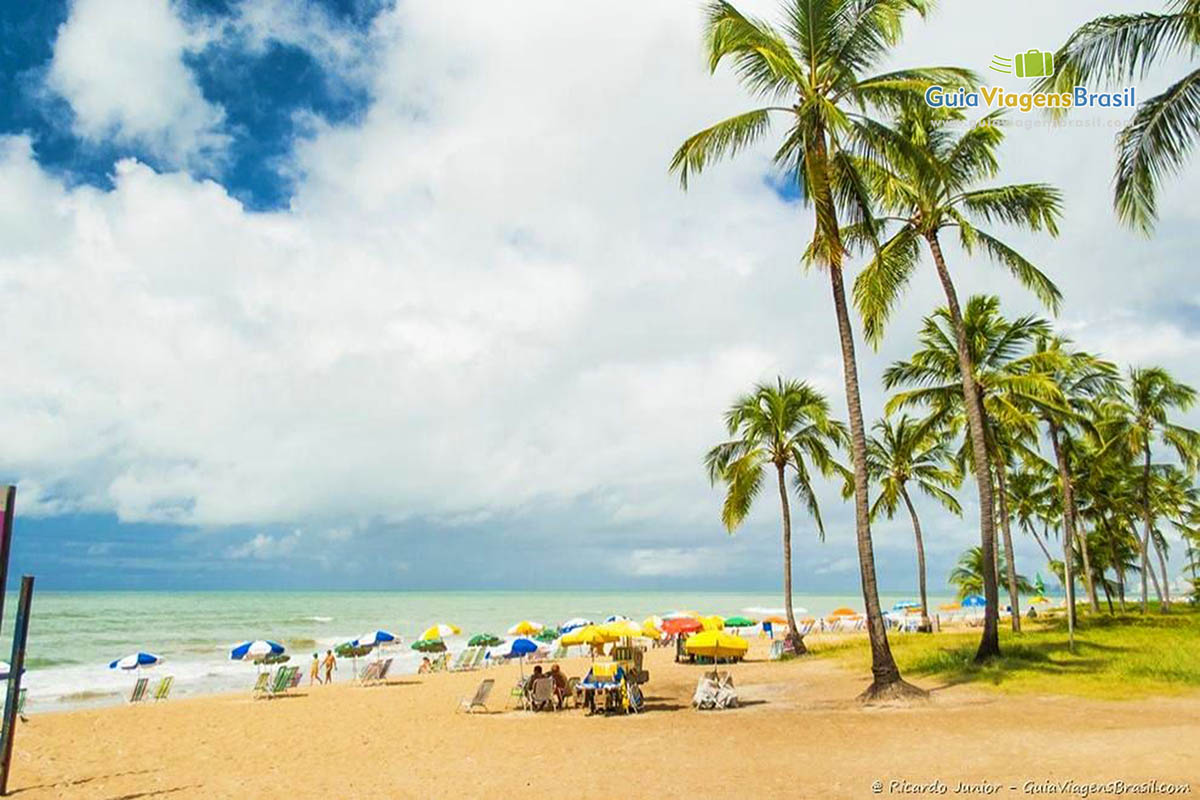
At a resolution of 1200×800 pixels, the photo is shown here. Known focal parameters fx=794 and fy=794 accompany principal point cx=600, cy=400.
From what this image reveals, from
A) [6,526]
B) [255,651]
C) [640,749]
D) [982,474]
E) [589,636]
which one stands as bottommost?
[640,749]

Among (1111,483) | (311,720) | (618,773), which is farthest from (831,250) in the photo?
(1111,483)

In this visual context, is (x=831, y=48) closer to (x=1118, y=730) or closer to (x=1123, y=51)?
(x=1123, y=51)

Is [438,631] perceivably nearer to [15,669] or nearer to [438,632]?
[438,632]

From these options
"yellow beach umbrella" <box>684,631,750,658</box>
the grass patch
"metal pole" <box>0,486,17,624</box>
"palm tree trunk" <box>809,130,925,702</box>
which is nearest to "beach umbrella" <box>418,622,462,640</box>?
"yellow beach umbrella" <box>684,631,750,658</box>

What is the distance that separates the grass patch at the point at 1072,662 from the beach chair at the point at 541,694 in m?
7.51

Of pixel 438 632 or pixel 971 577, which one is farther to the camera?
pixel 971 577

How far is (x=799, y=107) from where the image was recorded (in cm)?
1462

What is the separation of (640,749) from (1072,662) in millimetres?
10536

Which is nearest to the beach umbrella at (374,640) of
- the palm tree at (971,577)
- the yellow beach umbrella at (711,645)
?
the yellow beach umbrella at (711,645)

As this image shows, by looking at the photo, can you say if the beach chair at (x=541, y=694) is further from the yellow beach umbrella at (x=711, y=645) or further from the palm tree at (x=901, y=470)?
the palm tree at (x=901, y=470)

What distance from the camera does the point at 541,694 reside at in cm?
1581

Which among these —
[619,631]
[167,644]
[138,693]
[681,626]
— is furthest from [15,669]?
[167,644]

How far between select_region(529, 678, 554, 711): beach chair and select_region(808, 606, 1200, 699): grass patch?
7.51 metres

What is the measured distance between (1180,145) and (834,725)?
909cm
